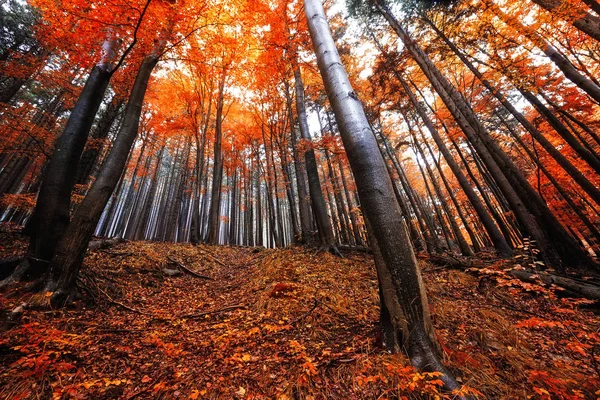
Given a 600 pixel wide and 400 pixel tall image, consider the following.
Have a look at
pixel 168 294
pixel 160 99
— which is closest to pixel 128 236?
pixel 160 99

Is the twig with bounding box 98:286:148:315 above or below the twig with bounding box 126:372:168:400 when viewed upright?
above

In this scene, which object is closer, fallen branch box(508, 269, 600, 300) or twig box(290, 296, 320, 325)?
twig box(290, 296, 320, 325)

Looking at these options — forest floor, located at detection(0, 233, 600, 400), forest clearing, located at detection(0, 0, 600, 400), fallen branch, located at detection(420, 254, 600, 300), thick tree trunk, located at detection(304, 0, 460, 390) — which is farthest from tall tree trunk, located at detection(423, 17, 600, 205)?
thick tree trunk, located at detection(304, 0, 460, 390)

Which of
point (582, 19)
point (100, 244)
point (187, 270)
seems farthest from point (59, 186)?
point (582, 19)

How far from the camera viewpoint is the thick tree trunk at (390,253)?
85.1 inches

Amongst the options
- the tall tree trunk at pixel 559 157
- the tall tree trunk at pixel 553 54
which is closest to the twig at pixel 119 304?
the tall tree trunk at pixel 553 54

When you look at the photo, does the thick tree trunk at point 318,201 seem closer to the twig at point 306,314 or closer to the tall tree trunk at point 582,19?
the twig at point 306,314

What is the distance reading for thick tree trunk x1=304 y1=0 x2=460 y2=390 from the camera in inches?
85.1

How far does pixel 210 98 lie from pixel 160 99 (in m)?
5.05

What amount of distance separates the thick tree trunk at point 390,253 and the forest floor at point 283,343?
23 cm

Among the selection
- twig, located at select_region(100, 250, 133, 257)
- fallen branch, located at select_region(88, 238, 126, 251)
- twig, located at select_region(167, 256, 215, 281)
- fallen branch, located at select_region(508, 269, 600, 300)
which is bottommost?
fallen branch, located at select_region(508, 269, 600, 300)

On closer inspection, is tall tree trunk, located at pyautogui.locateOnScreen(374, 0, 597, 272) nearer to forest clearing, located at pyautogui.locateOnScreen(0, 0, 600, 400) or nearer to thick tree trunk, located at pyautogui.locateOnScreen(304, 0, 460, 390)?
forest clearing, located at pyautogui.locateOnScreen(0, 0, 600, 400)

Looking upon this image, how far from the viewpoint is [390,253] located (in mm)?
2240

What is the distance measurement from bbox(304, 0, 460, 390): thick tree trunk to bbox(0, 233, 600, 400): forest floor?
0.23m
